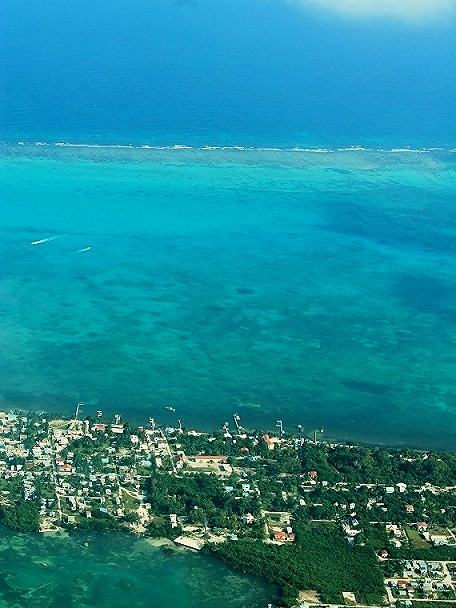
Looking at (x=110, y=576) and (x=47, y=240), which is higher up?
(x=47, y=240)

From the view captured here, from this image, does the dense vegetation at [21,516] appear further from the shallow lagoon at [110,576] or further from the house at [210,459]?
the house at [210,459]

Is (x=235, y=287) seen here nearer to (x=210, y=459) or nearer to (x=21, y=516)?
(x=210, y=459)

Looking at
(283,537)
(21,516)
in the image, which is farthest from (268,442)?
(21,516)

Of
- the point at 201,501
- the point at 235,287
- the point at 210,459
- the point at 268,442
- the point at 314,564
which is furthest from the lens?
the point at 235,287

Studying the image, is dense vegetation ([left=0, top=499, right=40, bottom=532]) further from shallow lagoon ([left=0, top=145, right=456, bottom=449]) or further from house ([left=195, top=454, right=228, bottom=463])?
shallow lagoon ([left=0, top=145, right=456, bottom=449])

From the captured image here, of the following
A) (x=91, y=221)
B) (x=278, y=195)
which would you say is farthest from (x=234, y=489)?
(x=278, y=195)

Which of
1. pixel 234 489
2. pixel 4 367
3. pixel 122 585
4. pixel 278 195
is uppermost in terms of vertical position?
pixel 278 195

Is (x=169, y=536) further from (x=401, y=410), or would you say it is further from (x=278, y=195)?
(x=278, y=195)
